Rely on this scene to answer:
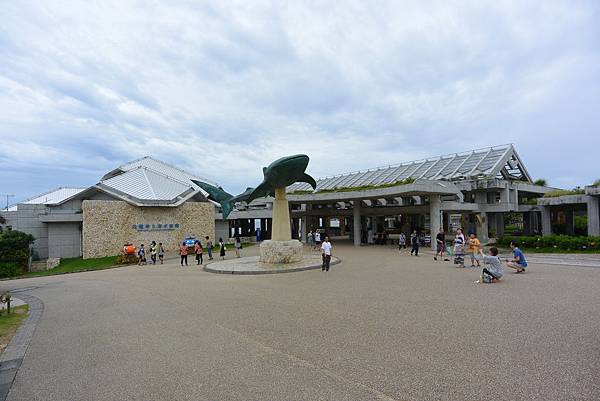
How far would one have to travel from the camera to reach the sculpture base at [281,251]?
16.7 metres

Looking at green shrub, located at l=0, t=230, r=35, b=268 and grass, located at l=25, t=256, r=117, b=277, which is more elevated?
green shrub, located at l=0, t=230, r=35, b=268

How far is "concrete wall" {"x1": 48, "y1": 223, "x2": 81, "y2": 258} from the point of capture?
28172mm

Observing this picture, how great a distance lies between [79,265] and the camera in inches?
969

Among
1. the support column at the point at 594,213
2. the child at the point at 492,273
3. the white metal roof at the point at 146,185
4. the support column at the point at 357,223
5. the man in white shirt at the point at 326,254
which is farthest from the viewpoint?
the white metal roof at the point at 146,185

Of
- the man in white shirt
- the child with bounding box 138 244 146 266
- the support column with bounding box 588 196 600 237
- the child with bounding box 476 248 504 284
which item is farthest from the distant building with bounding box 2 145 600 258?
the child with bounding box 476 248 504 284

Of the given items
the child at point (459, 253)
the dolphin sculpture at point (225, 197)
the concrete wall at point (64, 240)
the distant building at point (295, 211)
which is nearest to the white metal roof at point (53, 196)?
the distant building at point (295, 211)

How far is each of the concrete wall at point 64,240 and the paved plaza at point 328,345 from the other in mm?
21744

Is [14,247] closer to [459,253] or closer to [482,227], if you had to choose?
[459,253]

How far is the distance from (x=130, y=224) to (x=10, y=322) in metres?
21.4

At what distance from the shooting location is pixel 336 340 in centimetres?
583

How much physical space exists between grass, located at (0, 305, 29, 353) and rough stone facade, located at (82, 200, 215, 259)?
60.0 feet

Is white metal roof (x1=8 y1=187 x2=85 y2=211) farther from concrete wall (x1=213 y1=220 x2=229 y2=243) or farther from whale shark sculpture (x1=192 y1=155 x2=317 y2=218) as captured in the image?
whale shark sculpture (x1=192 y1=155 x2=317 y2=218)

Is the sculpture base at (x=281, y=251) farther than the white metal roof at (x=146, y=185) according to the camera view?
No

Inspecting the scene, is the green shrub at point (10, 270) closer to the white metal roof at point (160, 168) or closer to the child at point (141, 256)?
the child at point (141, 256)
